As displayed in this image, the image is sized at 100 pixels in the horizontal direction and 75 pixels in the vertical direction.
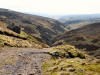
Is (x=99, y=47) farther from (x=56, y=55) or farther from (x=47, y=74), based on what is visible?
(x=47, y=74)

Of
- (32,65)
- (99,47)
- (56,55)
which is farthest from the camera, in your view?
(99,47)

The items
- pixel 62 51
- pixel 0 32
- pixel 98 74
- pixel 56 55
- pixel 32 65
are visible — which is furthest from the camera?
pixel 0 32

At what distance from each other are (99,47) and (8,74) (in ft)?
443

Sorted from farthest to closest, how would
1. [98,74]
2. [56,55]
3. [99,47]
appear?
[99,47] → [56,55] → [98,74]

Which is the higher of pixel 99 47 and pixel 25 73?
pixel 25 73

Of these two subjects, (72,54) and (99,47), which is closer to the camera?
(72,54)

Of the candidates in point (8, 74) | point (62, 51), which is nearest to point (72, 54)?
point (62, 51)

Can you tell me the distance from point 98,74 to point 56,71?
7822 mm

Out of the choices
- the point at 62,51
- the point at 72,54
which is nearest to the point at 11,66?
the point at 62,51

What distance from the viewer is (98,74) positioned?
2342 centimetres

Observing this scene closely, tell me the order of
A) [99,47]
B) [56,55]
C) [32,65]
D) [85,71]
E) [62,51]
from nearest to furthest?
[85,71], [32,65], [56,55], [62,51], [99,47]

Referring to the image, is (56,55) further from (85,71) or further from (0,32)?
(0,32)

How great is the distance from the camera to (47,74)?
81.7ft

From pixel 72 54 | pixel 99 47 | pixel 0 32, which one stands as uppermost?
pixel 0 32
